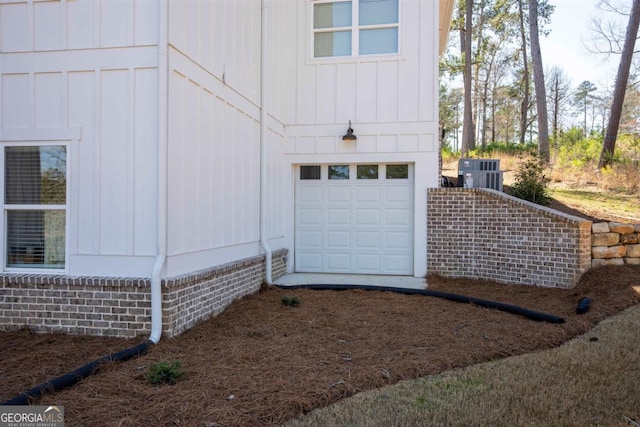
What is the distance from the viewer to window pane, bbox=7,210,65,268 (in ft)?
16.5

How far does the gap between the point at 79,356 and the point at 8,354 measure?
708 millimetres

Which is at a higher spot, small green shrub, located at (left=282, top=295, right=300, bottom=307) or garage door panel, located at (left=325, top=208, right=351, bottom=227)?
garage door panel, located at (left=325, top=208, right=351, bottom=227)

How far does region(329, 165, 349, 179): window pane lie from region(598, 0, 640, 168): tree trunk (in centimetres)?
919

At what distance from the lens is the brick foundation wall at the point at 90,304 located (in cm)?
481

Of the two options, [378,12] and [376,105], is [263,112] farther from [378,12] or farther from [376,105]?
[378,12]

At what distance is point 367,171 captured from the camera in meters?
9.08

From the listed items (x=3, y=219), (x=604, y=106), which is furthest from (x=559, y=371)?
(x=604, y=106)

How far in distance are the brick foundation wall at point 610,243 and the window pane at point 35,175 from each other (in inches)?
296

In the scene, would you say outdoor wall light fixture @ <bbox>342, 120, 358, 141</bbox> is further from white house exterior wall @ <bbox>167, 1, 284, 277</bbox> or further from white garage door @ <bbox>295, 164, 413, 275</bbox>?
white house exterior wall @ <bbox>167, 1, 284, 277</bbox>

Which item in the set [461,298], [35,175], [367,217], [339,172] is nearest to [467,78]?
[339,172]

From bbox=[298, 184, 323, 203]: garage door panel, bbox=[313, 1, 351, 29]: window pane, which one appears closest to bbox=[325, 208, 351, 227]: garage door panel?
bbox=[298, 184, 323, 203]: garage door panel

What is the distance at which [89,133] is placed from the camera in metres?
4.97

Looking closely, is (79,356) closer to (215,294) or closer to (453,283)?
(215,294)

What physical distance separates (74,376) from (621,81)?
15.6 m
